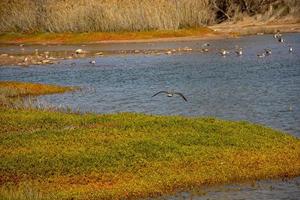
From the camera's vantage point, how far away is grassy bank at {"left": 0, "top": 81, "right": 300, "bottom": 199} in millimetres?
20031

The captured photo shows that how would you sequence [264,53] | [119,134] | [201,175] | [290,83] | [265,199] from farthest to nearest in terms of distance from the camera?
[264,53] → [290,83] → [119,134] → [201,175] → [265,199]

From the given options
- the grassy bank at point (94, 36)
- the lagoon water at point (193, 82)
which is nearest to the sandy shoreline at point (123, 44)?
the grassy bank at point (94, 36)

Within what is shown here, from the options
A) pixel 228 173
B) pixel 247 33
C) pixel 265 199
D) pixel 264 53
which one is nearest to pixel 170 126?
pixel 228 173

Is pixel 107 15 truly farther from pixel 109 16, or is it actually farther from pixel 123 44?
pixel 123 44

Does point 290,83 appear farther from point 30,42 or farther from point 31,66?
point 30,42

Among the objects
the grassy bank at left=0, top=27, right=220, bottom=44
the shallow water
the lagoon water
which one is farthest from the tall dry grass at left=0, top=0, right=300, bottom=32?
the shallow water

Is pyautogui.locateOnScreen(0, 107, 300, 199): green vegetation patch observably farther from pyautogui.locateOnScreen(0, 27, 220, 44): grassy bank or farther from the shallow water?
pyautogui.locateOnScreen(0, 27, 220, 44): grassy bank

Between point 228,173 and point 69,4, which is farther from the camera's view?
point 69,4

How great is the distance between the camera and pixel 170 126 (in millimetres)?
26109

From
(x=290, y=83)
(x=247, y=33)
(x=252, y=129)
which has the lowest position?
(x=247, y=33)

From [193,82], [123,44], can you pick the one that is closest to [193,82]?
[193,82]

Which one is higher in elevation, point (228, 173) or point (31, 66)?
point (228, 173)

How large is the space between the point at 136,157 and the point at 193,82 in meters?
25.6

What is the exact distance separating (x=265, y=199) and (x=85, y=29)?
7685 cm
